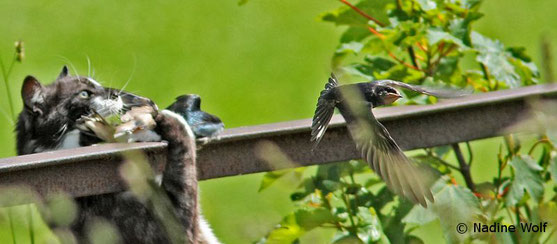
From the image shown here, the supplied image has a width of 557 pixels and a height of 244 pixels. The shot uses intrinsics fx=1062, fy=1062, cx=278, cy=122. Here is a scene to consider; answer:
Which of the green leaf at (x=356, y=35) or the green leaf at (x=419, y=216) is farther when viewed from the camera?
the green leaf at (x=356, y=35)

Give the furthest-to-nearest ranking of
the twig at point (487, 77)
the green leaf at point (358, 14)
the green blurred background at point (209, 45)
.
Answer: the green blurred background at point (209, 45)
the twig at point (487, 77)
the green leaf at point (358, 14)

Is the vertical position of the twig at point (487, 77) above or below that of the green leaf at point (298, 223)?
above

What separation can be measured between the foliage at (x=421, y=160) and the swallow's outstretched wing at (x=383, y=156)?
Answer: 2.97ft

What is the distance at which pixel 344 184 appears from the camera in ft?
11.1

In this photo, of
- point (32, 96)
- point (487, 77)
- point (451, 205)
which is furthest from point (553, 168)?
point (32, 96)

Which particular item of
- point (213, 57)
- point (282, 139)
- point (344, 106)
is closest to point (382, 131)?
point (344, 106)

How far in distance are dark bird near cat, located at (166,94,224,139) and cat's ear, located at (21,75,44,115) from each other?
0.48 m

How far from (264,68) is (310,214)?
3311mm

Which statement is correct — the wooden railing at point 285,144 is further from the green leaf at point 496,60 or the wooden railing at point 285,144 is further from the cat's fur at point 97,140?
the green leaf at point 496,60

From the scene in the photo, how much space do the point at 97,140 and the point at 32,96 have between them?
0.28 m

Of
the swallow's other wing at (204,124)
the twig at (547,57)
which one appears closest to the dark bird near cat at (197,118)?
the swallow's other wing at (204,124)

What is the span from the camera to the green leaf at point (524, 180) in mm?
3387

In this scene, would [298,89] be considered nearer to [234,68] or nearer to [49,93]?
[234,68]

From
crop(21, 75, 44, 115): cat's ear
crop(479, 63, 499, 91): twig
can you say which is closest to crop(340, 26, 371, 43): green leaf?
crop(479, 63, 499, 91): twig
